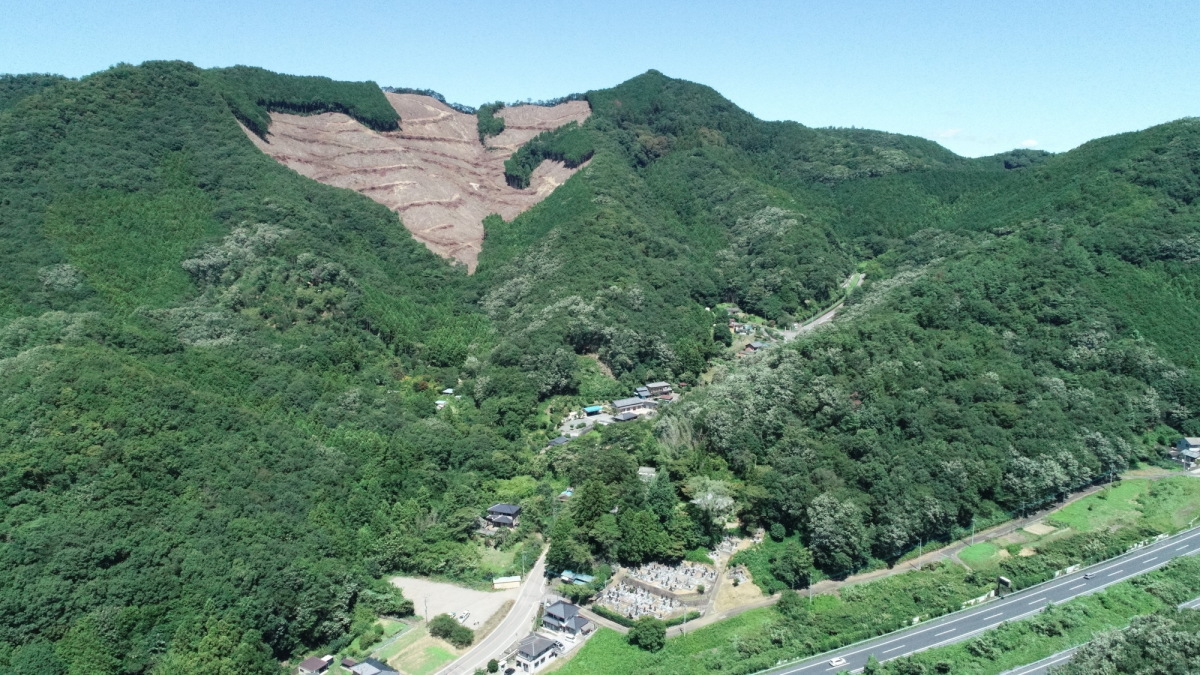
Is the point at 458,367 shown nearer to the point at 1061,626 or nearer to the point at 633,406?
the point at 633,406

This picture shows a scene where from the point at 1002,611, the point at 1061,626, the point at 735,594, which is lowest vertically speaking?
the point at 735,594

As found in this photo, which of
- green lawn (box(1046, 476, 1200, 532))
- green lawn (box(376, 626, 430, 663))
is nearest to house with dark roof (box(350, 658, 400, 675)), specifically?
green lawn (box(376, 626, 430, 663))

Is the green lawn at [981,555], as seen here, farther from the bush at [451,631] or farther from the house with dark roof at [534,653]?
the bush at [451,631]

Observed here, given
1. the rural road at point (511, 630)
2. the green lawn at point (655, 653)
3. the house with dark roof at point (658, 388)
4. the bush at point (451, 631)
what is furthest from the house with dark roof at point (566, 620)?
the house with dark roof at point (658, 388)

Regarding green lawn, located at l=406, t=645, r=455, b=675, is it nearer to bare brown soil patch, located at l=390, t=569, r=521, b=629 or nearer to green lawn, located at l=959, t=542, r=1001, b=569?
bare brown soil patch, located at l=390, t=569, r=521, b=629

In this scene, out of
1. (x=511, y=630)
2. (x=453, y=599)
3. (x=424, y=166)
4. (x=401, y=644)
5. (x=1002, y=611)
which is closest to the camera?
(x=1002, y=611)

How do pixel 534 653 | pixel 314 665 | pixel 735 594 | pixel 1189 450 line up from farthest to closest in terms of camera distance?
pixel 1189 450 < pixel 735 594 < pixel 314 665 < pixel 534 653

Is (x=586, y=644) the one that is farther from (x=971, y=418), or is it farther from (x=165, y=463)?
(x=971, y=418)

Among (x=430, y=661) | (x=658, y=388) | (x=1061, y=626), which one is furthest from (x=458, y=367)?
(x=1061, y=626)
